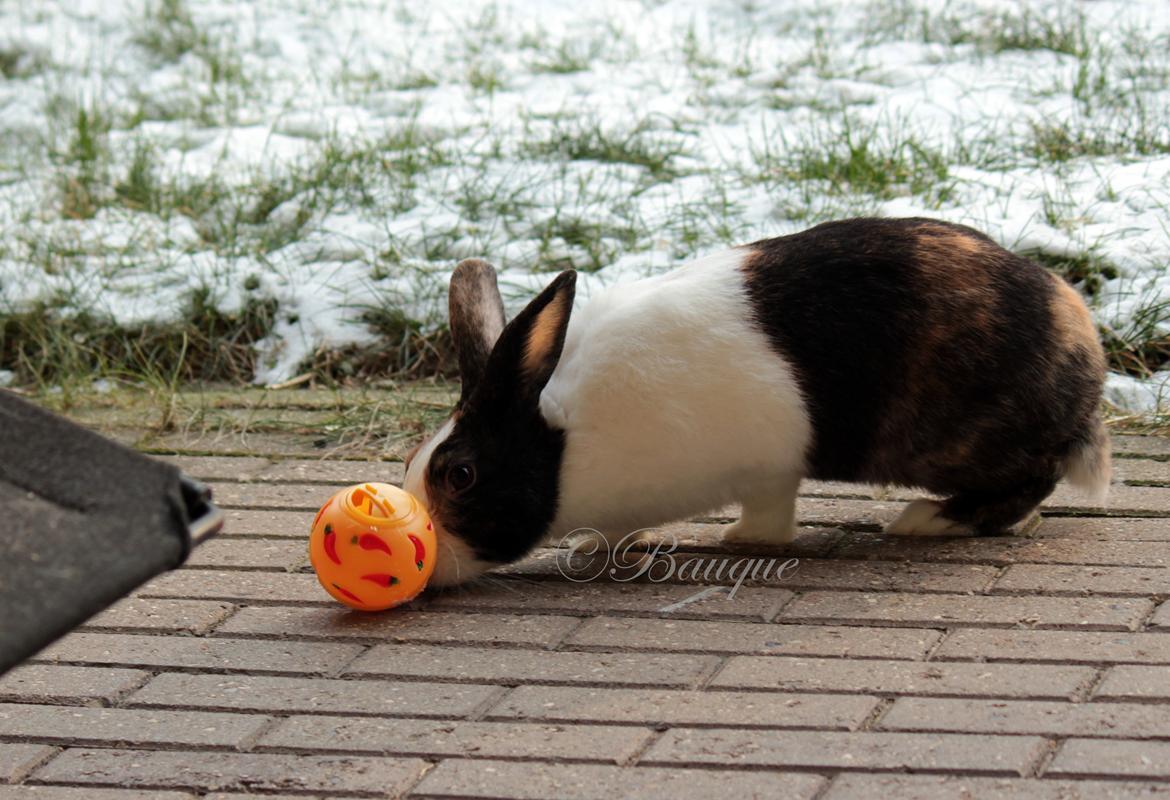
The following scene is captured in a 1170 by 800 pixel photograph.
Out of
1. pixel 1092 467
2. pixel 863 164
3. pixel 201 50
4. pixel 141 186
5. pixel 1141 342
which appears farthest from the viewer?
pixel 201 50

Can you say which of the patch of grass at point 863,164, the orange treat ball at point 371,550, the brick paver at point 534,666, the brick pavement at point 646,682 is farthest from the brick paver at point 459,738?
the patch of grass at point 863,164

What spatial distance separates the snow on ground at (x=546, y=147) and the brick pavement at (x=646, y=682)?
1.62 m

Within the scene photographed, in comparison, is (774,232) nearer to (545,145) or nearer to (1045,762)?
(545,145)

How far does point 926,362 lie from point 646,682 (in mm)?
1041

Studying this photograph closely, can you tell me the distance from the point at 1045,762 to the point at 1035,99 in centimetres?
449

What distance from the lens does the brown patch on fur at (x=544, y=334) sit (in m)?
3.26

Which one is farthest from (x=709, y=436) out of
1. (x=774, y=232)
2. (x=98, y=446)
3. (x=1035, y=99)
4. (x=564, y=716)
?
A: (x=1035, y=99)

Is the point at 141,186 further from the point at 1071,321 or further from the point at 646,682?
the point at 646,682

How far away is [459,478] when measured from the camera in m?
3.35

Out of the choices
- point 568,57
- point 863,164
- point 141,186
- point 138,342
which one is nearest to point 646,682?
point 138,342

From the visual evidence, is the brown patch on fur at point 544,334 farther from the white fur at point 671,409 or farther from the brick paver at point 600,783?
the brick paver at point 600,783

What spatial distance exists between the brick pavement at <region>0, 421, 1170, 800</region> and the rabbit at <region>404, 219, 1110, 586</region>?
6.3 inches

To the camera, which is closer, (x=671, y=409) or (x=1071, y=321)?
(x=671, y=409)

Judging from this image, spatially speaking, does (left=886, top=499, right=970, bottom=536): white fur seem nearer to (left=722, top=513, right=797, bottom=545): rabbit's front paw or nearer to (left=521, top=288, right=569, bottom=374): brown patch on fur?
(left=722, top=513, right=797, bottom=545): rabbit's front paw
